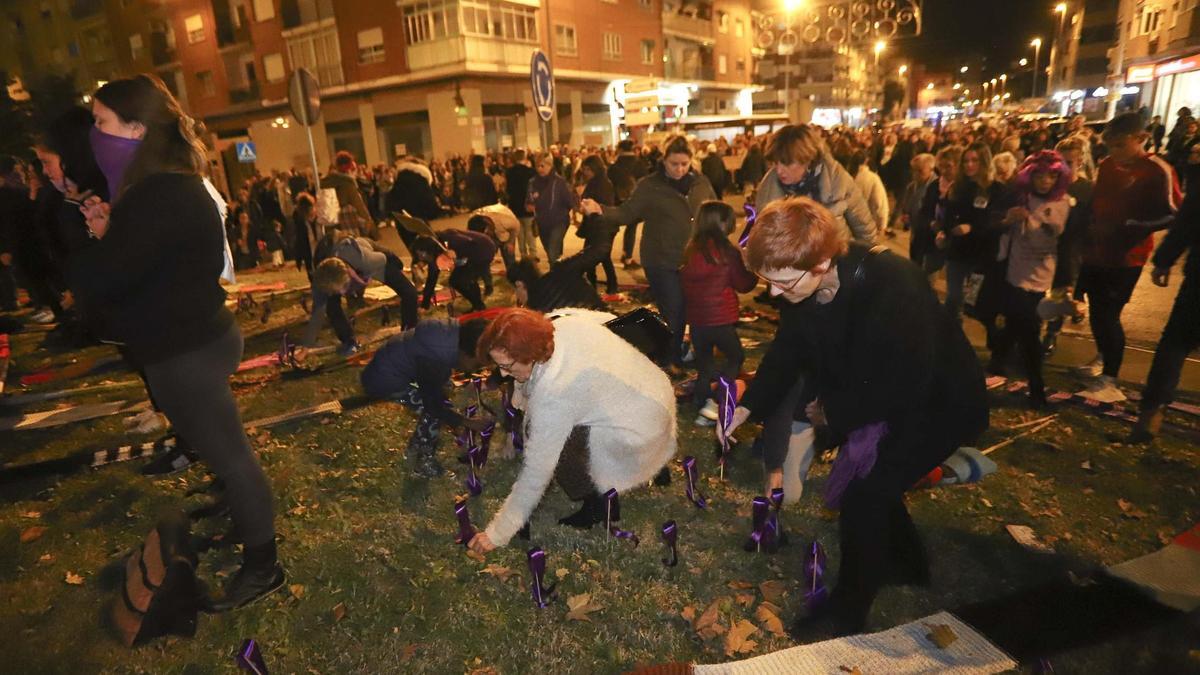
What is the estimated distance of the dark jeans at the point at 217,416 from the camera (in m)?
2.83

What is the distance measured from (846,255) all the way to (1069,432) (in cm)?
356

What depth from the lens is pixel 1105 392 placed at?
17.2 ft

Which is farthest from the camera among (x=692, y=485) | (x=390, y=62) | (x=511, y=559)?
(x=390, y=62)

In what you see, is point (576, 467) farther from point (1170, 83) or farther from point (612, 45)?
point (612, 45)

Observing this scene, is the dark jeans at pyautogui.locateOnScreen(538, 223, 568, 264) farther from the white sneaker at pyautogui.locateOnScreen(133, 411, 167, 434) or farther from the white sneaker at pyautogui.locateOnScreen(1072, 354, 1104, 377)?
the white sneaker at pyautogui.locateOnScreen(1072, 354, 1104, 377)

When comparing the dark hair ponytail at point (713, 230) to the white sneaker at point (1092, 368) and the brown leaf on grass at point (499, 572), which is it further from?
the white sneaker at point (1092, 368)

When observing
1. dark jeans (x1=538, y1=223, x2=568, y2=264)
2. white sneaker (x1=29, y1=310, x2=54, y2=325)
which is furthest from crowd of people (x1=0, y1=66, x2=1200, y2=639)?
white sneaker (x1=29, y1=310, x2=54, y2=325)

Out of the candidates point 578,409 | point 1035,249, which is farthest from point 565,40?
point 578,409

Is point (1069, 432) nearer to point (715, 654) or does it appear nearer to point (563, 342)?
point (715, 654)

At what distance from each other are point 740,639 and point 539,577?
3.47ft

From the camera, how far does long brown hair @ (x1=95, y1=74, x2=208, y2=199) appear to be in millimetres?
2732

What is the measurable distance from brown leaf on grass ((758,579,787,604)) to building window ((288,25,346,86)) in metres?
37.3

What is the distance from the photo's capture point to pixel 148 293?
2.73 m

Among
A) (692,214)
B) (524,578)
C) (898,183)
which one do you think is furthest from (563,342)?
(898,183)
